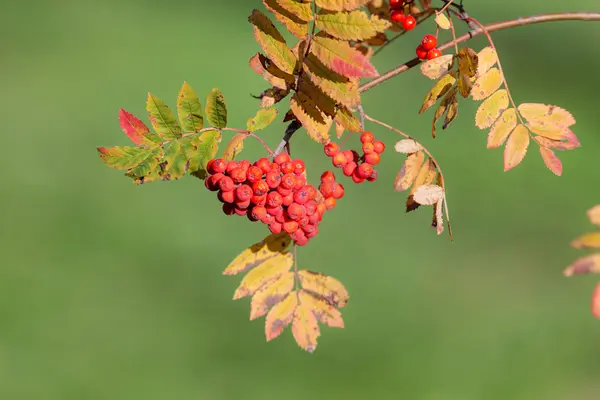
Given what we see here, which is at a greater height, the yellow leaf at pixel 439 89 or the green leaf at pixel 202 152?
the yellow leaf at pixel 439 89

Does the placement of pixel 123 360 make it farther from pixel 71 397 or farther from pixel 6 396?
pixel 6 396

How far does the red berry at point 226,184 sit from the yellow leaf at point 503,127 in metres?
0.50

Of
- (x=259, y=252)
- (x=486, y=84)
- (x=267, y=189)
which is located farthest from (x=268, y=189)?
(x=486, y=84)

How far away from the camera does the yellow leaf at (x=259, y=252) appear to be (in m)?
1.37

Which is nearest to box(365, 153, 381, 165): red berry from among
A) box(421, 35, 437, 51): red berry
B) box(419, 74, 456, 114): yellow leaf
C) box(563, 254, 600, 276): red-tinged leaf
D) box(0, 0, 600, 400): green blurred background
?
box(419, 74, 456, 114): yellow leaf

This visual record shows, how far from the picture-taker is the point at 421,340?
135 inches

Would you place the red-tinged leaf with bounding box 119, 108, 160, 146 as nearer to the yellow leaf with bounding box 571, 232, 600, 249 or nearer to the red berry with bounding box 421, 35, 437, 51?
the red berry with bounding box 421, 35, 437, 51

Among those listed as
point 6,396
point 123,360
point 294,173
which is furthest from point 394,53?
point 294,173

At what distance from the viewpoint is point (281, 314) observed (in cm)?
141

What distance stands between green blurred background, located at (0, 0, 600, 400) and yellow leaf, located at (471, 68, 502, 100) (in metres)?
2.13

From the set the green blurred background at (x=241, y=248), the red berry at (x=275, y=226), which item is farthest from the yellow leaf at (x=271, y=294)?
the green blurred background at (x=241, y=248)

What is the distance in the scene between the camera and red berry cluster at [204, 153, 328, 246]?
120 centimetres

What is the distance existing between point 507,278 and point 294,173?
2.82 meters

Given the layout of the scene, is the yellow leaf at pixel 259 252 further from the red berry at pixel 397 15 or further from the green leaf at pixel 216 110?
the red berry at pixel 397 15
